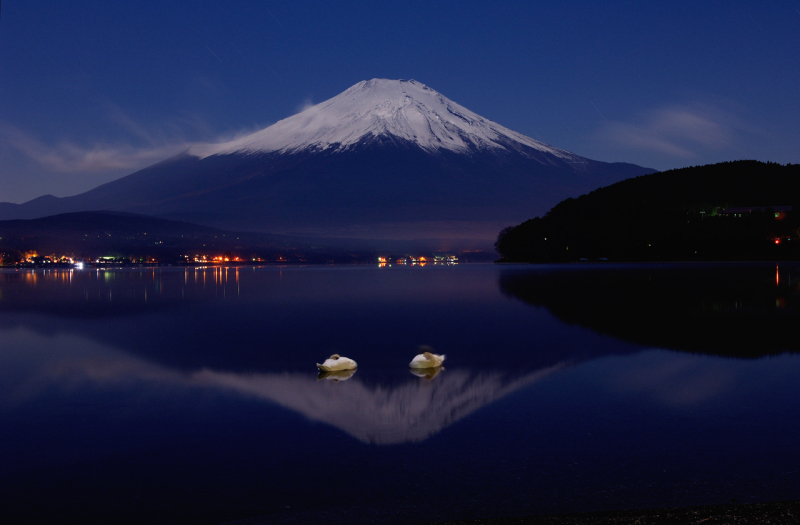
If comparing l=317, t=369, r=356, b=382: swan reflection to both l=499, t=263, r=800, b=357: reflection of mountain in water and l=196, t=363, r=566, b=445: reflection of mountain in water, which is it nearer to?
l=196, t=363, r=566, b=445: reflection of mountain in water

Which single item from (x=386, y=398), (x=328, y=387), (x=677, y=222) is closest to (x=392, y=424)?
(x=386, y=398)

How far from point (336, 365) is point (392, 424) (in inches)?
163

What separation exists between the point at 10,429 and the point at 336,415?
4153 mm

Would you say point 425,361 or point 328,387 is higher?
point 425,361

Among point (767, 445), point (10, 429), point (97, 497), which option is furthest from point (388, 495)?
point (10, 429)

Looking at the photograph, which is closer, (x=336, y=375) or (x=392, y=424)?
(x=392, y=424)

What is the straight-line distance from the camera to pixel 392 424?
28.9 feet

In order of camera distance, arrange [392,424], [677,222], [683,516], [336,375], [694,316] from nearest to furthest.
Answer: [683,516] < [392,424] < [336,375] < [694,316] < [677,222]

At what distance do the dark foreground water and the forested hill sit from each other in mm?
123976

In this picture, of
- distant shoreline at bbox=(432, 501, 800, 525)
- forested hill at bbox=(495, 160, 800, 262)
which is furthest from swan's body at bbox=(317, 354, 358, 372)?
forested hill at bbox=(495, 160, 800, 262)

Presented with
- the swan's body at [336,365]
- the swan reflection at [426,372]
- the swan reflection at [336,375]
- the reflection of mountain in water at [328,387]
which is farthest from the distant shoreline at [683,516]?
the swan's body at [336,365]

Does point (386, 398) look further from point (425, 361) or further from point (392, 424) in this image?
point (425, 361)

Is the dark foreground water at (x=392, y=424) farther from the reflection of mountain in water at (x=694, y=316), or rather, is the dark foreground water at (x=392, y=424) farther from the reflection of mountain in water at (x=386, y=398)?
the reflection of mountain in water at (x=694, y=316)

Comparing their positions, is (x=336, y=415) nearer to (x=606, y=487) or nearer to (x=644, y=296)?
(x=606, y=487)
